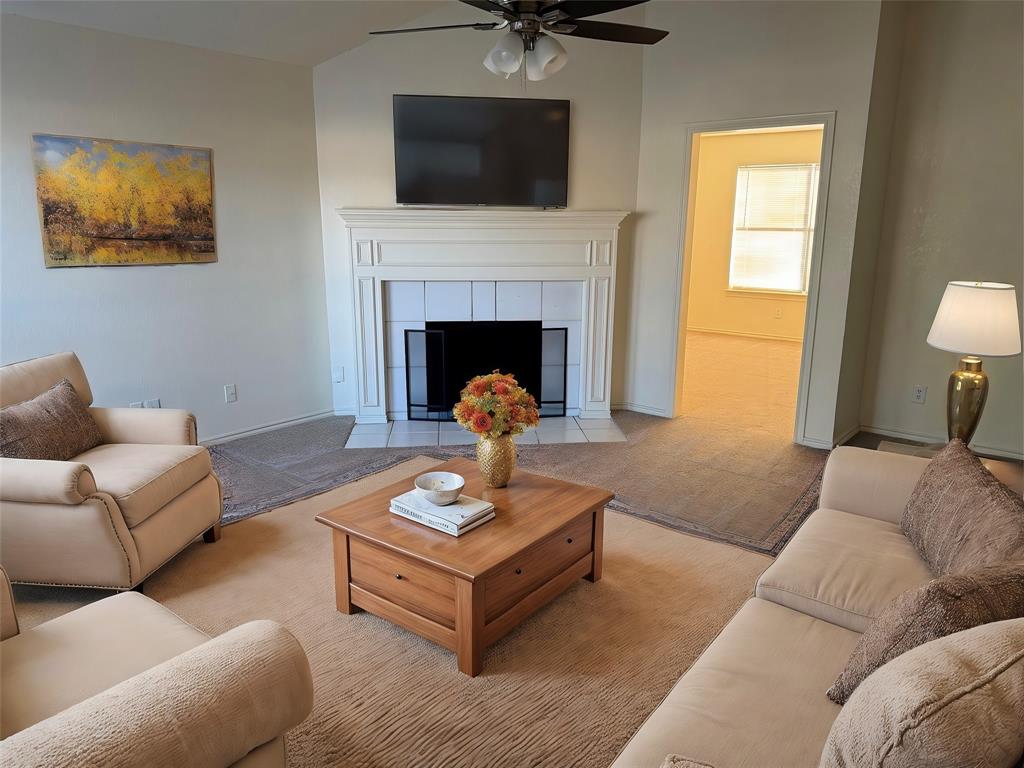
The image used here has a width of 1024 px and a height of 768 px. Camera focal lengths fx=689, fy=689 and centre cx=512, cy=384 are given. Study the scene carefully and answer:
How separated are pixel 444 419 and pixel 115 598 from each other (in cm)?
341

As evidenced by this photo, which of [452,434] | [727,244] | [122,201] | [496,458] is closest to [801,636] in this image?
[496,458]

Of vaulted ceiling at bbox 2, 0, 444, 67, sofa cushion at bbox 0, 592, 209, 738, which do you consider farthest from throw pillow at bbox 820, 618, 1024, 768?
vaulted ceiling at bbox 2, 0, 444, 67

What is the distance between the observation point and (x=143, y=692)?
4.08 ft

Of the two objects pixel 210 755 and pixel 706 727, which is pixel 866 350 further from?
pixel 210 755

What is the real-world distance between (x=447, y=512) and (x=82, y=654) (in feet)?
3.81

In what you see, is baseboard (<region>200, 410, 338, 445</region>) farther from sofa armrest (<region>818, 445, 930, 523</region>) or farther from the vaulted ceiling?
sofa armrest (<region>818, 445, 930, 523</region>)

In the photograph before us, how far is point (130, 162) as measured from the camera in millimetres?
4055

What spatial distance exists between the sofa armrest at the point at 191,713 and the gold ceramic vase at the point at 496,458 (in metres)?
1.35

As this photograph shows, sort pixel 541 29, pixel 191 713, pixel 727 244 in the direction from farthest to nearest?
1. pixel 727 244
2. pixel 541 29
3. pixel 191 713

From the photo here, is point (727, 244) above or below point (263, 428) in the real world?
above

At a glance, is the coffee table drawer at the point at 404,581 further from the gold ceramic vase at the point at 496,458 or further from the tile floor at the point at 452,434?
the tile floor at the point at 452,434

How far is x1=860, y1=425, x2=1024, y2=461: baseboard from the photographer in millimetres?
4508

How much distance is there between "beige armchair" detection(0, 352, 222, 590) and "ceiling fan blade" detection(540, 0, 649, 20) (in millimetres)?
2372

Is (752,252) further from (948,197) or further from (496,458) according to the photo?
(496,458)
